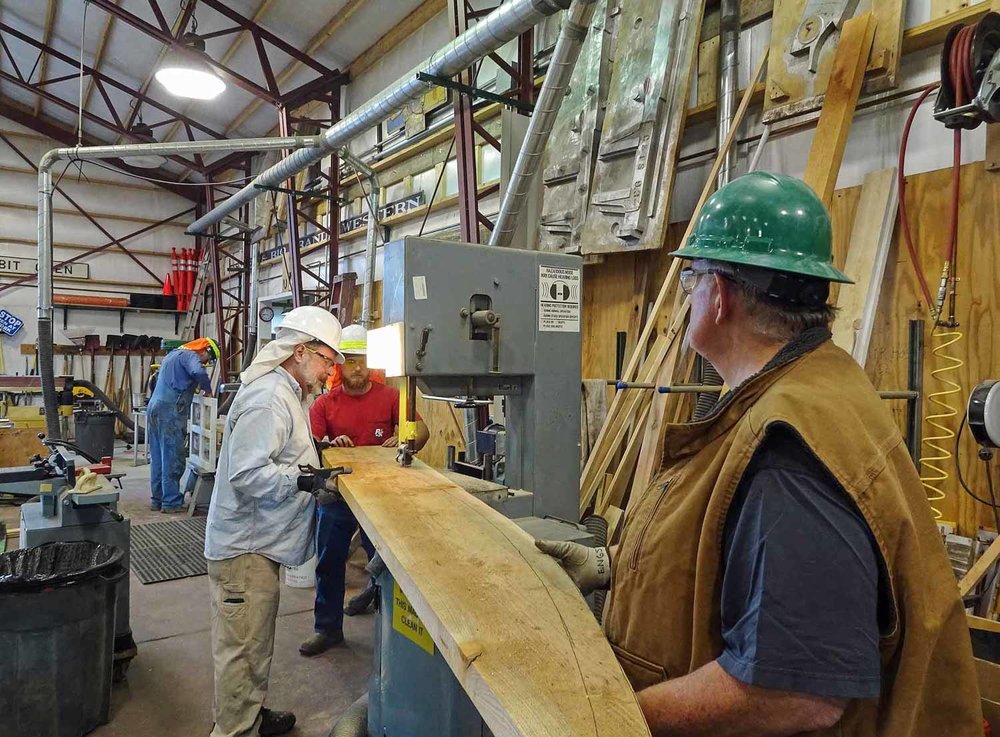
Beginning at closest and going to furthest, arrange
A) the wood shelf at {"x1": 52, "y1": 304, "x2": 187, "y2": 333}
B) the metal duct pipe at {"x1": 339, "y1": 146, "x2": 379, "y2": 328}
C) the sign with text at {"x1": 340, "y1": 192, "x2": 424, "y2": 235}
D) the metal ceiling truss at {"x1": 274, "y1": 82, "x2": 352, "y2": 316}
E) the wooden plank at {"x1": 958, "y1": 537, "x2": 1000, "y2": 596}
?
the wooden plank at {"x1": 958, "y1": 537, "x2": 1000, "y2": 596} → the metal duct pipe at {"x1": 339, "y1": 146, "x2": 379, "y2": 328} → the sign with text at {"x1": 340, "y1": 192, "x2": 424, "y2": 235} → the metal ceiling truss at {"x1": 274, "y1": 82, "x2": 352, "y2": 316} → the wood shelf at {"x1": 52, "y1": 304, "x2": 187, "y2": 333}

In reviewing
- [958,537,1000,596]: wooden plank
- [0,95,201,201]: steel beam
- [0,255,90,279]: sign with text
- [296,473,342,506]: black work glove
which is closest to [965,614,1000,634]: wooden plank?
[958,537,1000,596]: wooden plank

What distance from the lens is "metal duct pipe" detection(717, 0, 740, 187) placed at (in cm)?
311

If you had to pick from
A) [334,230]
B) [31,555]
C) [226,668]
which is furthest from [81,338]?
[226,668]

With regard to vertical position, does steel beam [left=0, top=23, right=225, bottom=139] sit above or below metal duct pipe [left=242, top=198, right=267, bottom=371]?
above

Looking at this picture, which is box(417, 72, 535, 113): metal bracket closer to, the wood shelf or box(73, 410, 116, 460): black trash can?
box(73, 410, 116, 460): black trash can

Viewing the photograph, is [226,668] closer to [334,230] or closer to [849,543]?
[849,543]

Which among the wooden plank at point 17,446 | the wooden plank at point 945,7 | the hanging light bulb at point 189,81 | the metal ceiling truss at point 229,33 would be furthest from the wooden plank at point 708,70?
the wooden plank at point 17,446

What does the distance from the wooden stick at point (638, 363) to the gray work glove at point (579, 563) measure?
1675 millimetres

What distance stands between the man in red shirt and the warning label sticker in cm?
115

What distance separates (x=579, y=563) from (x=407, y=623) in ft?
2.34

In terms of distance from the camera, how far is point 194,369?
5691 millimetres

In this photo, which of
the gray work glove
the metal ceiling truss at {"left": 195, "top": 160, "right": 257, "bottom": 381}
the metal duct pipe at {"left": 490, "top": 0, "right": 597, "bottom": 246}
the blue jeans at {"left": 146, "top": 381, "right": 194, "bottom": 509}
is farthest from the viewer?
the metal ceiling truss at {"left": 195, "top": 160, "right": 257, "bottom": 381}

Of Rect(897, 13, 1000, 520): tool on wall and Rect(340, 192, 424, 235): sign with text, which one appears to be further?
Rect(340, 192, 424, 235): sign with text

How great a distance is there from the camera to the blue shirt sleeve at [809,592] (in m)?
0.69
